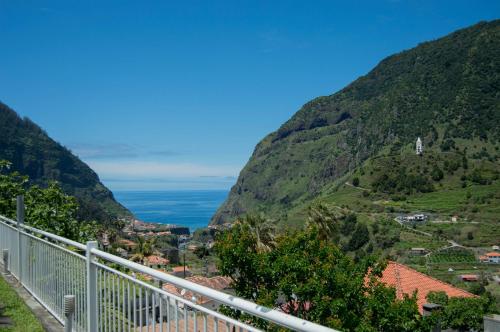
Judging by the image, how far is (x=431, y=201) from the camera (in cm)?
11800

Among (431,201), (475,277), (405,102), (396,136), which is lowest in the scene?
(475,277)

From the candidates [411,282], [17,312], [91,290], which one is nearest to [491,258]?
[411,282]

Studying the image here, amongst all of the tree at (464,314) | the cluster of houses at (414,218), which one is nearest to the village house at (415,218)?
the cluster of houses at (414,218)

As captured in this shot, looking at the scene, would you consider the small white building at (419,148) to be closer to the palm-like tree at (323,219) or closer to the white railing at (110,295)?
the palm-like tree at (323,219)

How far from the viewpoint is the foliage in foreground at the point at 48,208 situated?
37.0ft

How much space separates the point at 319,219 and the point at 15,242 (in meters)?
28.3

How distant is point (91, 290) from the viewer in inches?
167

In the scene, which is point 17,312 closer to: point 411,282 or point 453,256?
point 411,282

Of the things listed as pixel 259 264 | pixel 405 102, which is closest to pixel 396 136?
pixel 405 102

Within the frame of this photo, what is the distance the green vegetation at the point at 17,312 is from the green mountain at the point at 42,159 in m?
162

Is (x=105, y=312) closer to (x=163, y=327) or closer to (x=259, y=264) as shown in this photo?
(x=163, y=327)

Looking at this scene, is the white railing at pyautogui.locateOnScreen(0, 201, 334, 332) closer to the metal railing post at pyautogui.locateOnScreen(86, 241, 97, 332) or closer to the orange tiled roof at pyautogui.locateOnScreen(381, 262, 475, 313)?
the metal railing post at pyautogui.locateOnScreen(86, 241, 97, 332)

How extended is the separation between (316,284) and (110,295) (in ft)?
49.2

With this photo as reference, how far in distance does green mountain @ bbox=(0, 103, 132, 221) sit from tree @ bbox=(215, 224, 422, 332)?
148511mm
